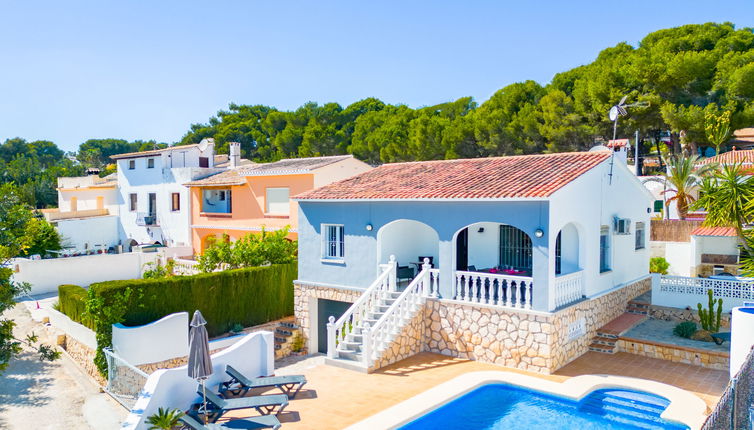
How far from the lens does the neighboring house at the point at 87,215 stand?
41.0m

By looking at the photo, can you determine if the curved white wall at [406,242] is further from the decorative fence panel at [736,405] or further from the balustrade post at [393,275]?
the decorative fence panel at [736,405]

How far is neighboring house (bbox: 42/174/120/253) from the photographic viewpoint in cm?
4100

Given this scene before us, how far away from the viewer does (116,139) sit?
126 m

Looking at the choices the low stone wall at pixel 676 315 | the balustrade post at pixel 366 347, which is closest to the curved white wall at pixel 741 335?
the low stone wall at pixel 676 315

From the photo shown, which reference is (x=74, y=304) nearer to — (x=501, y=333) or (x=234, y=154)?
(x=501, y=333)

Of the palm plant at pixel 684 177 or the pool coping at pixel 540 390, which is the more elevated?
the palm plant at pixel 684 177

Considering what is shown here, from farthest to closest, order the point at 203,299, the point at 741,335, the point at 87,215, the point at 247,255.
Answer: the point at 87,215, the point at 247,255, the point at 203,299, the point at 741,335

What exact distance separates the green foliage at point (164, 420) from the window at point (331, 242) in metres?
10.00

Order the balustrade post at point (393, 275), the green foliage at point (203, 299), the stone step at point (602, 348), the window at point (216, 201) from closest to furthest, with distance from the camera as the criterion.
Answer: the stone step at point (602, 348), the green foliage at point (203, 299), the balustrade post at point (393, 275), the window at point (216, 201)

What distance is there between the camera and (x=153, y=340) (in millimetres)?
18312

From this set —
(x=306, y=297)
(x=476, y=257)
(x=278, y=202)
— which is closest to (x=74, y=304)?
(x=306, y=297)

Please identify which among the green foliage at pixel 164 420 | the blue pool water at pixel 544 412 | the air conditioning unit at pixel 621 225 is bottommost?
the blue pool water at pixel 544 412

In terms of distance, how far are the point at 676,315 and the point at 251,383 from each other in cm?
1541

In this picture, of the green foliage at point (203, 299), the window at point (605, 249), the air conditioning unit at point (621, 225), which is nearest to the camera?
the green foliage at point (203, 299)
